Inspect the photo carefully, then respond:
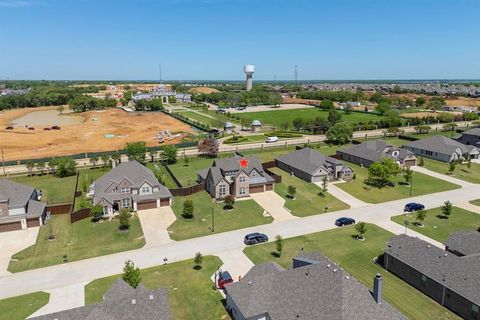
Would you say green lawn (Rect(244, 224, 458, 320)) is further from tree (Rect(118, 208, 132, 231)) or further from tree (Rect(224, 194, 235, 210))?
tree (Rect(118, 208, 132, 231))

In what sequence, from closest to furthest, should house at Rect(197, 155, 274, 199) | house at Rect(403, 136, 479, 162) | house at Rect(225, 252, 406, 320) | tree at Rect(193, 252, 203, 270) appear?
house at Rect(225, 252, 406, 320) < tree at Rect(193, 252, 203, 270) < house at Rect(197, 155, 274, 199) < house at Rect(403, 136, 479, 162)

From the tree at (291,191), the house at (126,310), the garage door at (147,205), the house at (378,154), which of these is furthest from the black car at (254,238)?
the house at (378,154)

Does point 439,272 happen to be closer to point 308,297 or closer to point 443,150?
point 308,297

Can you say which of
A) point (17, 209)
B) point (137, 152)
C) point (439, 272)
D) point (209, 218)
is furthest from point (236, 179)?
point (439, 272)

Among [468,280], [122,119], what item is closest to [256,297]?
[468,280]

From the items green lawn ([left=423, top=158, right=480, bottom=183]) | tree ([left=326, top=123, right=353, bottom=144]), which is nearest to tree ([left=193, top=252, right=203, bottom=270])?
green lawn ([left=423, top=158, right=480, bottom=183])

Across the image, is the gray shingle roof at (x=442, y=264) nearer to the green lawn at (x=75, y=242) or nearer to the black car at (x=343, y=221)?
the black car at (x=343, y=221)

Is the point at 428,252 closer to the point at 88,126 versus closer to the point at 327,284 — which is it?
the point at 327,284
